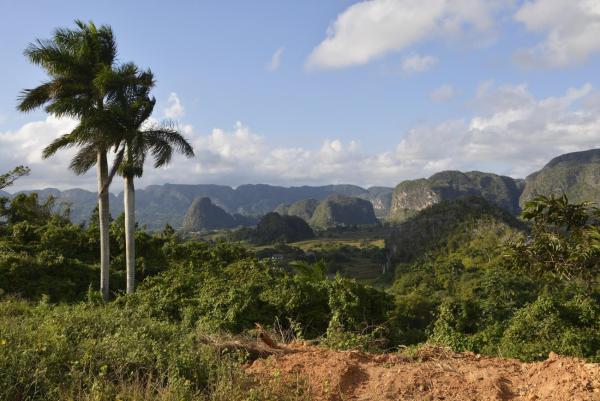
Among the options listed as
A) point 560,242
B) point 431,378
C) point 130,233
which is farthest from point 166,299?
point 560,242

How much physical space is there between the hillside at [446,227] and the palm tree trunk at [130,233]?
62.6 m

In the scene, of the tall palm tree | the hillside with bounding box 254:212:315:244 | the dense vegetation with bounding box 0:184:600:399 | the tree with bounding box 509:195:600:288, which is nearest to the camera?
the dense vegetation with bounding box 0:184:600:399

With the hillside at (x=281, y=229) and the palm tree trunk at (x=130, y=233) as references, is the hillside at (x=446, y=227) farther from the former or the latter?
the palm tree trunk at (x=130, y=233)

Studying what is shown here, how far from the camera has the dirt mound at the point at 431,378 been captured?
4629 millimetres

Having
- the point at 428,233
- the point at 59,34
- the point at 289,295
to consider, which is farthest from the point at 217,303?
the point at 428,233

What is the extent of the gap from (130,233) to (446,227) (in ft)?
240

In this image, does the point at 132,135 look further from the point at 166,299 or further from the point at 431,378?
the point at 431,378

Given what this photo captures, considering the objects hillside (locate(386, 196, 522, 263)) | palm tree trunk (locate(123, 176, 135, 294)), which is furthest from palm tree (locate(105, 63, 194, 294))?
hillside (locate(386, 196, 522, 263))

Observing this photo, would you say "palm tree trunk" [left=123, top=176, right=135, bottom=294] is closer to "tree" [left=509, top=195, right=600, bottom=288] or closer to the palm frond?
the palm frond

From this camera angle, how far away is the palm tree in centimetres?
1396

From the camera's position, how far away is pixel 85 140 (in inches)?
540

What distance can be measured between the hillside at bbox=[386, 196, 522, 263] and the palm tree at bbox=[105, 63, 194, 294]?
62.3m

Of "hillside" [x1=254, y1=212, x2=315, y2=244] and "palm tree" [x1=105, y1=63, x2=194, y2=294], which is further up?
"palm tree" [x1=105, y1=63, x2=194, y2=294]

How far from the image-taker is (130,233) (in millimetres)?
14539
